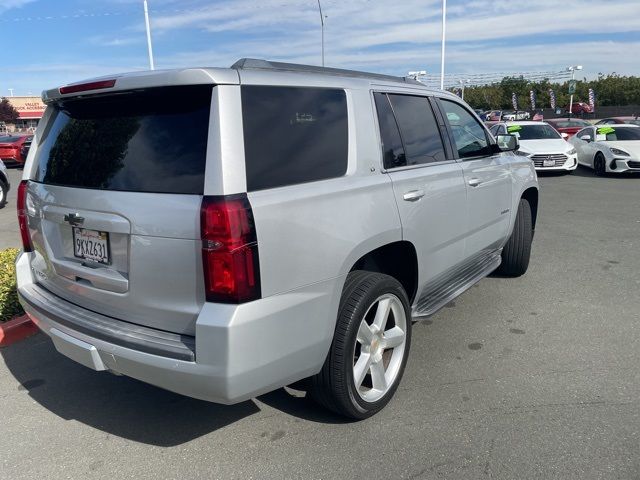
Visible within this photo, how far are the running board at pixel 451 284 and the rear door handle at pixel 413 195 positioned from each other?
2.27 ft

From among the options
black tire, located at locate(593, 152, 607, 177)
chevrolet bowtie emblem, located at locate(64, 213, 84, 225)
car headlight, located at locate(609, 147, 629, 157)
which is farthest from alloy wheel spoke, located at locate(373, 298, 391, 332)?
black tire, located at locate(593, 152, 607, 177)

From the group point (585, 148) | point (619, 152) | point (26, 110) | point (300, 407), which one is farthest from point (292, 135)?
point (26, 110)

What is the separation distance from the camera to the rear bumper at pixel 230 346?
7.51 ft

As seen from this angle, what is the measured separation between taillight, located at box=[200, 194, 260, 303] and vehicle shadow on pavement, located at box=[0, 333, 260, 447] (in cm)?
116

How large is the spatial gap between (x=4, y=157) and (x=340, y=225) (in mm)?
22286

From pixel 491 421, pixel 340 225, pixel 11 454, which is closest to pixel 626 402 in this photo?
pixel 491 421

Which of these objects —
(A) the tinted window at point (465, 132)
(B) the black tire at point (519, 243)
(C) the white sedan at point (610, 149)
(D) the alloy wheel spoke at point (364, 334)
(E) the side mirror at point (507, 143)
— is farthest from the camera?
(C) the white sedan at point (610, 149)

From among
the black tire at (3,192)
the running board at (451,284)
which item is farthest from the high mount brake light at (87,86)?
the black tire at (3,192)

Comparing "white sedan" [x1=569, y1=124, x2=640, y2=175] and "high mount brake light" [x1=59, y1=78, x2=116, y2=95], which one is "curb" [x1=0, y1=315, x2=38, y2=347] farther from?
"white sedan" [x1=569, y1=124, x2=640, y2=175]

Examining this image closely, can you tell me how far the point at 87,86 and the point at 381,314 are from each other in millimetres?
2004

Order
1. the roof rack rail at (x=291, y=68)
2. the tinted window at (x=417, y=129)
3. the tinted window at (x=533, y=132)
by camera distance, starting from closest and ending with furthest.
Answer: the roof rack rail at (x=291, y=68), the tinted window at (x=417, y=129), the tinted window at (x=533, y=132)

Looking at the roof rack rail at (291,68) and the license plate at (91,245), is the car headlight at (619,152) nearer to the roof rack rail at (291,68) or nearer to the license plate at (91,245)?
the roof rack rail at (291,68)

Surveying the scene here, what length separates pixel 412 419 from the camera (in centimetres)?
309

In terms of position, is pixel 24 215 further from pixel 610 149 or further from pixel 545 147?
pixel 610 149
